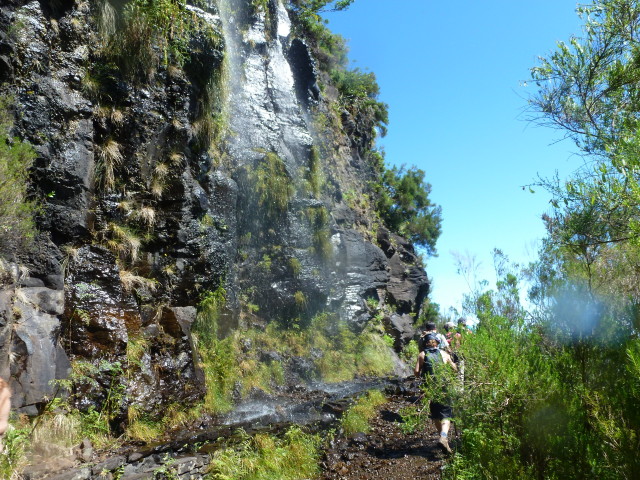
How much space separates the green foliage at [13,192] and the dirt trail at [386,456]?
568cm

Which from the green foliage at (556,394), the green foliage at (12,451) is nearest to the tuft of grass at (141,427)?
the green foliage at (12,451)

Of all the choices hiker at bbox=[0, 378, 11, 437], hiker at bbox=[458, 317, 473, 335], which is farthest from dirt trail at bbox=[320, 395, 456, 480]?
hiker at bbox=[0, 378, 11, 437]

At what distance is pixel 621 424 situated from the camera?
3320 mm

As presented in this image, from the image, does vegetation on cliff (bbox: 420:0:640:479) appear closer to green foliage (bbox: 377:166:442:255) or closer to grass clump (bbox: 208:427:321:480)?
grass clump (bbox: 208:427:321:480)

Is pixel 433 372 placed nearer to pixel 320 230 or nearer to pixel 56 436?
pixel 56 436

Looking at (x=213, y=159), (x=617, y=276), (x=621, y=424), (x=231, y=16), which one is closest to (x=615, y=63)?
(x=617, y=276)

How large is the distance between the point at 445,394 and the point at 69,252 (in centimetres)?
629

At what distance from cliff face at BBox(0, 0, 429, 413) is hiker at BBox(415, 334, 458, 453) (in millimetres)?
4113

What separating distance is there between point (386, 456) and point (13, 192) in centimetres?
705

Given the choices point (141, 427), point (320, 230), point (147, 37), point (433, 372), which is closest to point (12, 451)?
point (141, 427)

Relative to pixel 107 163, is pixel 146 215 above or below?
below

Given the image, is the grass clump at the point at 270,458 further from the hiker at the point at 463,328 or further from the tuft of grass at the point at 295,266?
the tuft of grass at the point at 295,266

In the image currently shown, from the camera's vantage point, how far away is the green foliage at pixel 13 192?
232 inches

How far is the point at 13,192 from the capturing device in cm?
601
